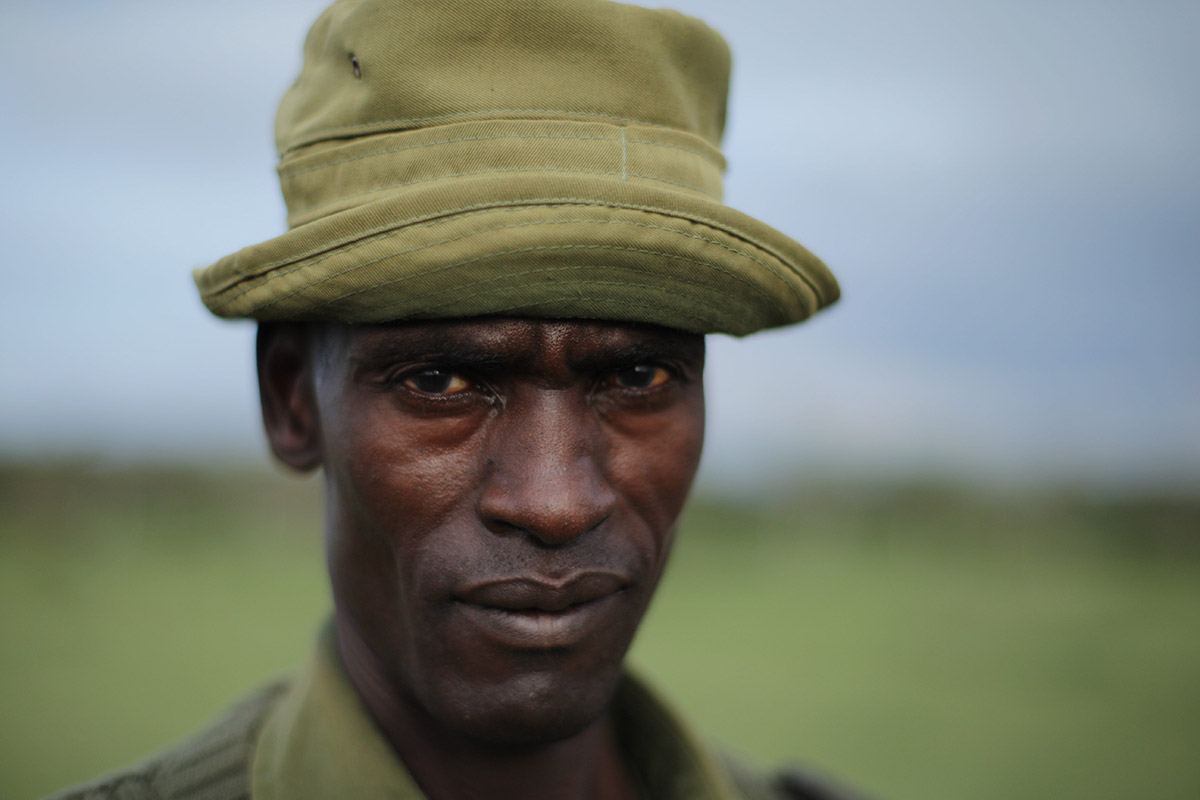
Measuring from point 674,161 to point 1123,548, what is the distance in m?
9.47

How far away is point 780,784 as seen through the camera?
258 centimetres

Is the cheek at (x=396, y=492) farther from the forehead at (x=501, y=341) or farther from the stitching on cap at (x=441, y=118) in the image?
the stitching on cap at (x=441, y=118)

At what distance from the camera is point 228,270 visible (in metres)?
1.56

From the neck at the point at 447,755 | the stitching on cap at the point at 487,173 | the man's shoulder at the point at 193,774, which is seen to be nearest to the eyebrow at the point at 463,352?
the stitching on cap at the point at 487,173

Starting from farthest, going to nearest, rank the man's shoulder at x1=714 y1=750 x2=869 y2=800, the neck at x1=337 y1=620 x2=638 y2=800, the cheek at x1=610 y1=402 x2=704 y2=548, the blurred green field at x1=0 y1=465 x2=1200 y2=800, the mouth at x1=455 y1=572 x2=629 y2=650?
the blurred green field at x1=0 y1=465 x2=1200 y2=800 < the man's shoulder at x1=714 y1=750 x2=869 y2=800 < the neck at x1=337 y1=620 x2=638 y2=800 < the cheek at x1=610 y1=402 x2=704 y2=548 < the mouth at x1=455 y1=572 x2=629 y2=650

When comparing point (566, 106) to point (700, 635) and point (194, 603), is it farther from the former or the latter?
point (194, 603)

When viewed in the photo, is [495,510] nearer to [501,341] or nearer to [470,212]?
[501,341]

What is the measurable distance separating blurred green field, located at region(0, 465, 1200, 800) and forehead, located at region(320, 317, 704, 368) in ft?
10.6

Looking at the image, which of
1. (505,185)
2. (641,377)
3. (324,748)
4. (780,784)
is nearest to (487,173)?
(505,185)

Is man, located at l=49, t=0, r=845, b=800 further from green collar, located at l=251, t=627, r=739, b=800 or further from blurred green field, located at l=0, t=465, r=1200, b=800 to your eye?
blurred green field, located at l=0, t=465, r=1200, b=800

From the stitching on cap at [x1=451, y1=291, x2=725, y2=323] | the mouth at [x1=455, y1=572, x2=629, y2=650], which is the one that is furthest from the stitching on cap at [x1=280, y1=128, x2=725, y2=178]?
the mouth at [x1=455, y1=572, x2=629, y2=650]

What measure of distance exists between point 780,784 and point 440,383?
1.71 m

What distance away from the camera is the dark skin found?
1.48 m

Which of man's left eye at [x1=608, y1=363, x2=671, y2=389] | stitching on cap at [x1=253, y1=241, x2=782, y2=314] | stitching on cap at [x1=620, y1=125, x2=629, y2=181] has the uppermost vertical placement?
stitching on cap at [x1=620, y1=125, x2=629, y2=181]
